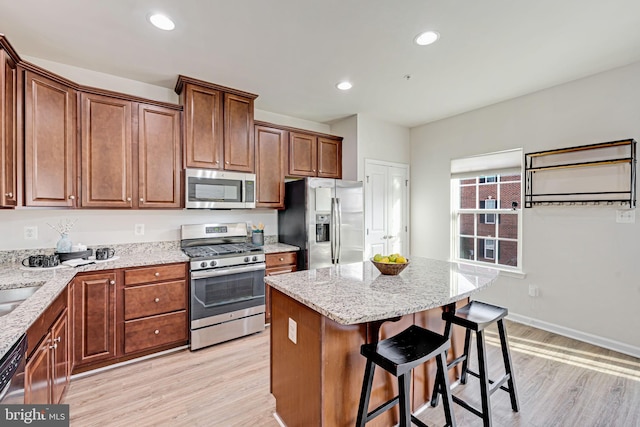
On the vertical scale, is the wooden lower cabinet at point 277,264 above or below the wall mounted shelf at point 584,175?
below

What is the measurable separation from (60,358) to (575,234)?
461 centimetres

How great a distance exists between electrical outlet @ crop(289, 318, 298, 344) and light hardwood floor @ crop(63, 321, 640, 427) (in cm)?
66

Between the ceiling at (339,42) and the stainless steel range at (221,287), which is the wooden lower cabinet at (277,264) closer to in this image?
the stainless steel range at (221,287)

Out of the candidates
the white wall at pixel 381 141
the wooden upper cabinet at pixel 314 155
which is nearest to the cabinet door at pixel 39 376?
the wooden upper cabinet at pixel 314 155

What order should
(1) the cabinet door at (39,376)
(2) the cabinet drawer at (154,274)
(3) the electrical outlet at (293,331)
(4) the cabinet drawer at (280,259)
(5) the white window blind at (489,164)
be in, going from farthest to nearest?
(5) the white window blind at (489,164)
(4) the cabinet drawer at (280,259)
(2) the cabinet drawer at (154,274)
(3) the electrical outlet at (293,331)
(1) the cabinet door at (39,376)

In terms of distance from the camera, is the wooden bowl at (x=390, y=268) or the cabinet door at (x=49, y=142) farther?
the cabinet door at (x=49, y=142)

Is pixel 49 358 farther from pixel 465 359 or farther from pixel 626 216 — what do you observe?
pixel 626 216

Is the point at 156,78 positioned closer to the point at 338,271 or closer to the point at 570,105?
the point at 338,271

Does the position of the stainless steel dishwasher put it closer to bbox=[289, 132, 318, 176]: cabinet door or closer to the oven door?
the oven door

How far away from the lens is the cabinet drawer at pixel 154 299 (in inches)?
99.0

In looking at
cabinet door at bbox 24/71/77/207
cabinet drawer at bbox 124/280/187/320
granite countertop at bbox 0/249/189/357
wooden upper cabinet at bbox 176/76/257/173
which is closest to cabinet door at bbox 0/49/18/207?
cabinet door at bbox 24/71/77/207

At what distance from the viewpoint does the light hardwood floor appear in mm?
1900

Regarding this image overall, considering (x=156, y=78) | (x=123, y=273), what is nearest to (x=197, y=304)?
(x=123, y=273)

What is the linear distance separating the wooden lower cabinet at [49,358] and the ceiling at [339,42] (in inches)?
77.9
